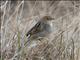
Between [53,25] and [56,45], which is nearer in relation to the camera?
[56,45]

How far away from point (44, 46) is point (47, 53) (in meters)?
0.09

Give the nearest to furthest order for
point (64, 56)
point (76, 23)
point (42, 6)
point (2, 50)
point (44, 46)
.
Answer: point (64, 56)
point (44, 46)
point (2, 50)
point (76, 23)
point (42, 6)

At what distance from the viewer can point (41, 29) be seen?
3.36m

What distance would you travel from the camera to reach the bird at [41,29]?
3295 mm

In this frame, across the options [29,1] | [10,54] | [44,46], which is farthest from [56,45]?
[29,1]

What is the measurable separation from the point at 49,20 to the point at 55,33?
0.24 metres

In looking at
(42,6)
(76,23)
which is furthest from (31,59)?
(42,6)

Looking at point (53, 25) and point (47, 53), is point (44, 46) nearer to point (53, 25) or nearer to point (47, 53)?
point (47, 53)

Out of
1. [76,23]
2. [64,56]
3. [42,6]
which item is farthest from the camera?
[42,6]

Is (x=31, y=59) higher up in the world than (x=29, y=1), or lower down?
higher up

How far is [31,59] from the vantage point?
9.93 ft

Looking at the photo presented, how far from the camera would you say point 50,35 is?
10.8 ft

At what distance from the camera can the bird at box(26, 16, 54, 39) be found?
130 inches

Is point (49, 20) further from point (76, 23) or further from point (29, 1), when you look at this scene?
point (29, 1)
